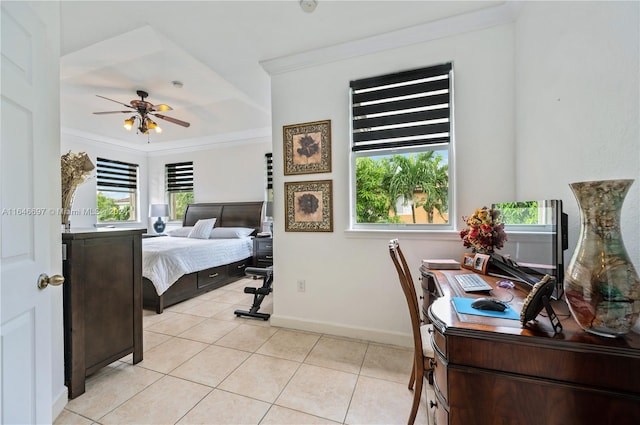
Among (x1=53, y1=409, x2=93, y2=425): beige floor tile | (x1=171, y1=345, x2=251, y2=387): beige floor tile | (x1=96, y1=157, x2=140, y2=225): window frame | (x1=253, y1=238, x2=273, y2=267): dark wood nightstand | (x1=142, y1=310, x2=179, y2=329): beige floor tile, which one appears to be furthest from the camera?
(x1=96, y1=157, x2=140, y2=225): window frame

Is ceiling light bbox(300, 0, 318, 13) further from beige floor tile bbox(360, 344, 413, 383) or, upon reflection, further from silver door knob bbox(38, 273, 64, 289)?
beige floor tile bbox(360, 344, 413, 383)

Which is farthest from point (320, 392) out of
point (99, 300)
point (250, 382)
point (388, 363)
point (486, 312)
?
point (99, 300)

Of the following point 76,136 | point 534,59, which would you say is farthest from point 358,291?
point 76,136

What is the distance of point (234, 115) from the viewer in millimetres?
4316

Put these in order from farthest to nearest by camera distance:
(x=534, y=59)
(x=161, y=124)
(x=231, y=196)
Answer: (x=231, y=196) < (x=161, y=124) < (x=534, y=59)

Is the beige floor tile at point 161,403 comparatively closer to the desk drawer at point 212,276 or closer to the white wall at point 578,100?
the desk drawer at point 212,276

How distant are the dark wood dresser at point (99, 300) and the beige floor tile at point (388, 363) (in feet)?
5.98

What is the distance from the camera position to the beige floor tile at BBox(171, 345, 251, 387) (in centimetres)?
186

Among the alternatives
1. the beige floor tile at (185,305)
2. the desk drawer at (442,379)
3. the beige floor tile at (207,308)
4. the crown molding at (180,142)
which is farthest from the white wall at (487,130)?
the crown molding at (180,142)

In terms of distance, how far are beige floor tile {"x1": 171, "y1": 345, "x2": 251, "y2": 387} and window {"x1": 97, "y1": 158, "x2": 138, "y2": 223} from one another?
17.1 feet

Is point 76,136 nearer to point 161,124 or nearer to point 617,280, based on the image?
point 161,124

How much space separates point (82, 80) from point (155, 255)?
7.43 feet

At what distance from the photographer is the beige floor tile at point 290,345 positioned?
2166 mm

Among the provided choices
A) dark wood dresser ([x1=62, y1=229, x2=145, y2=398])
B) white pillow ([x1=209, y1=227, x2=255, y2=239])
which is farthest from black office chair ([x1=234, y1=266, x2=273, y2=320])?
white pillow ([x1=209, y1=227, x2=255, y2=239])
